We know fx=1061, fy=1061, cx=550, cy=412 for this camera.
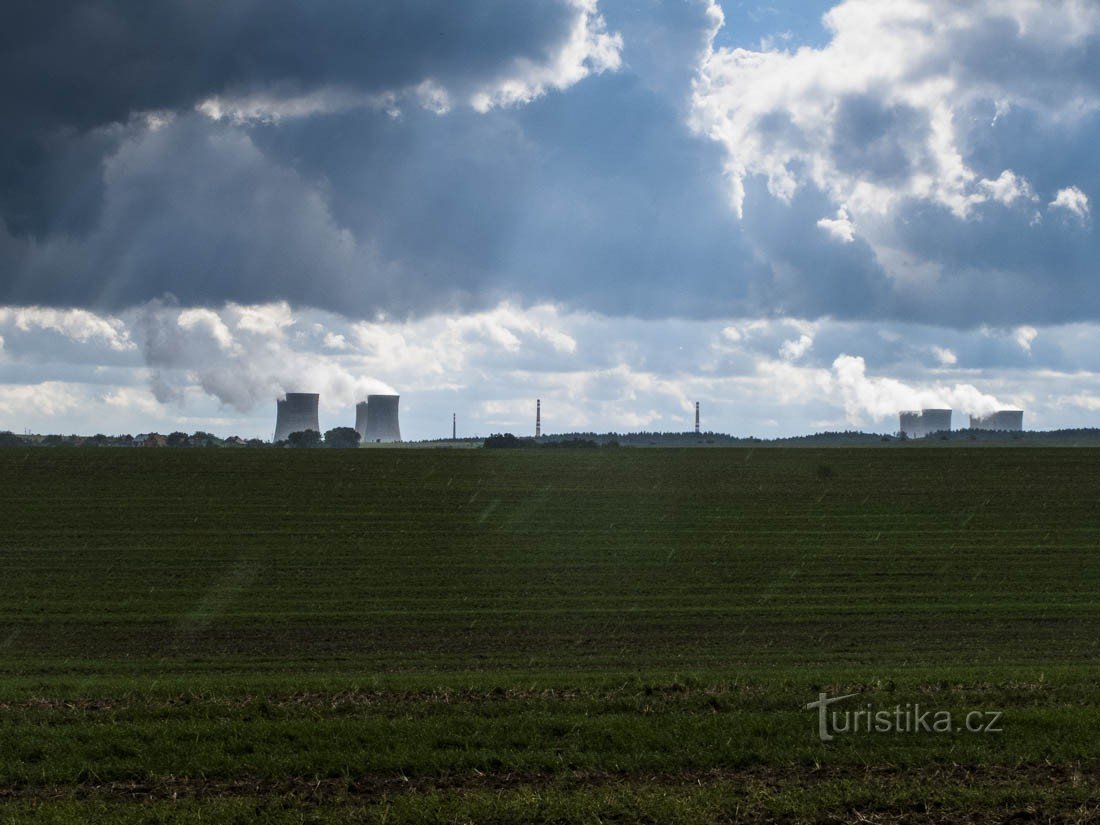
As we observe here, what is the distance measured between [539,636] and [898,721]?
12846mm

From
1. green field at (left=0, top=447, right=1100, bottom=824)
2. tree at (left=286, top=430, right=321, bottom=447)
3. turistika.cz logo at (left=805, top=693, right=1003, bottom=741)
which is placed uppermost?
tree at (left=286, top=430, right=321, bottom=447)

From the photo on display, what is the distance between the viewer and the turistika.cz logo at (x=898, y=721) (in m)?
8.32

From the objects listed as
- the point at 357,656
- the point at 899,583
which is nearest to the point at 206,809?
the point at 357,656

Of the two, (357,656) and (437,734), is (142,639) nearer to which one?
(357,656)

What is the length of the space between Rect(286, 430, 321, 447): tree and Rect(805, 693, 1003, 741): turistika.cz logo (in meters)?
90.3

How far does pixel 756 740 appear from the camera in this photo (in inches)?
318

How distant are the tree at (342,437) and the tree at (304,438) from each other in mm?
8836

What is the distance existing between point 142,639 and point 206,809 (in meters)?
15.7

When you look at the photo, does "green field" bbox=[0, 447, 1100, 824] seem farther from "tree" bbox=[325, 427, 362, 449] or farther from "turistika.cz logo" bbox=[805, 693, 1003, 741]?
"tree" bbox=[325, 427, 362, 449]

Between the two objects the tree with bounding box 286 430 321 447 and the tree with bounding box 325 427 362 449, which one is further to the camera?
the tree with bounding box 325 427 362 449

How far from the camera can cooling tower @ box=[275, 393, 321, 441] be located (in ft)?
321

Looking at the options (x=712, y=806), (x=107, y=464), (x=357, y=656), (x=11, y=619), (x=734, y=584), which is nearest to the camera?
(x=712, y=806)

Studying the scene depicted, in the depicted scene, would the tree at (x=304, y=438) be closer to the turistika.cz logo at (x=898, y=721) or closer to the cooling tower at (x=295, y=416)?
the cooling tower at (x=295, y=416)

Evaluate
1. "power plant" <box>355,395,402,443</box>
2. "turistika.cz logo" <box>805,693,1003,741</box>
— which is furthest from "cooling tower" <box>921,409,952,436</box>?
"turistika.cz logo" <box>805,693,1003,741</box>
